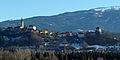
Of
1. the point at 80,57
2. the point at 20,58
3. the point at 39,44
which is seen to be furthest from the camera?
the point at 39,44

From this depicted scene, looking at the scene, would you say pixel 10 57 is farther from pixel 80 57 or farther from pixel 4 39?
pixel 4 39

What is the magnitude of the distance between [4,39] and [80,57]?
308ft

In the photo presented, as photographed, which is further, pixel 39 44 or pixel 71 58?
pixel 39 44

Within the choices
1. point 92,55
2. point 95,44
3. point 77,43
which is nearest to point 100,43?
point 95,44

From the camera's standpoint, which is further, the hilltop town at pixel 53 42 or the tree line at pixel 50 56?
the hilltop town at pixel 53 42

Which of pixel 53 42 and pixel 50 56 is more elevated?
pixel 50 56

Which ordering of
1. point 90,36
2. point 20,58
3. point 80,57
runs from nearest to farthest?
point 20,58 < point 80,57 < point 90,36

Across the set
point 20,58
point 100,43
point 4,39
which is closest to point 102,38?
point 100,43

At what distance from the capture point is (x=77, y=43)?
172 meters

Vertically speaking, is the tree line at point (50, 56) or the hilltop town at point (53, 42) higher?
the tree line at point (50, 56)

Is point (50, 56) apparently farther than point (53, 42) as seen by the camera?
No

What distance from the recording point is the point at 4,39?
586ft

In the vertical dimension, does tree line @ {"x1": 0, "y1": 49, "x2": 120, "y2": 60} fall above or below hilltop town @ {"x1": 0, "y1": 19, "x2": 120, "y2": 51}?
above

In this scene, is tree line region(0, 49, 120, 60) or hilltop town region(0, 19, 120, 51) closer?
tree line region(0, 49, 120, 60)
